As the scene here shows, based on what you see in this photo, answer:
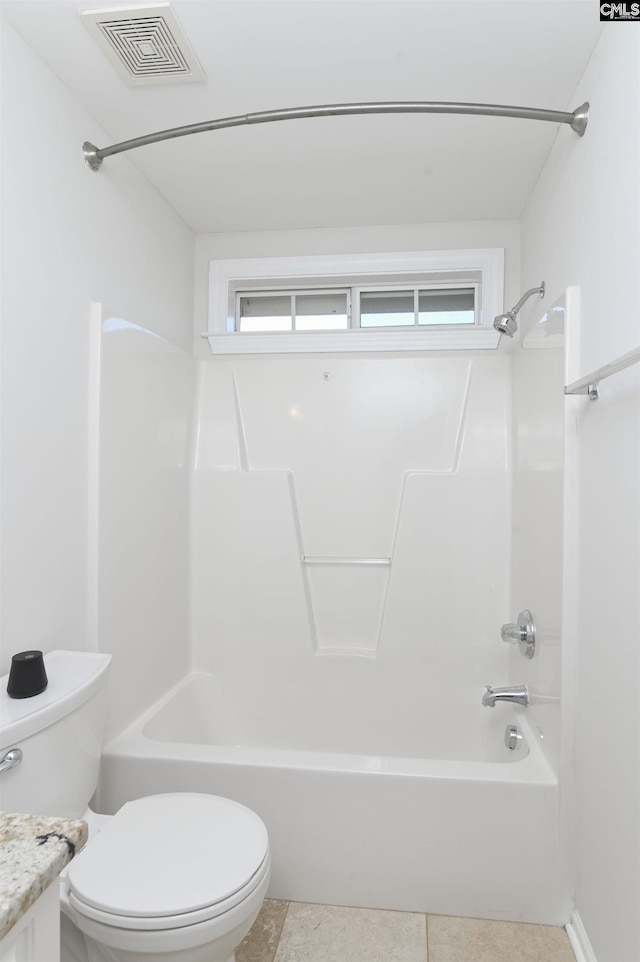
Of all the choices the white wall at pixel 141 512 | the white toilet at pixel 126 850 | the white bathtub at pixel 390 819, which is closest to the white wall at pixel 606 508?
the white bathtub at pixel 390 819

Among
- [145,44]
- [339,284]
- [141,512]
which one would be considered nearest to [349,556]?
[141,512]

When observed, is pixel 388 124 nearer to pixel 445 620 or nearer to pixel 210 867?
pixel 445 620

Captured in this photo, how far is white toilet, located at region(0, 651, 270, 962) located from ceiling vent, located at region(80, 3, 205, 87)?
1560 millimetres

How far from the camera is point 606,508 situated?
141 centimetres

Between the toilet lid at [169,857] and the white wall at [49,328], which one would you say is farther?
the white wall at [49,328]

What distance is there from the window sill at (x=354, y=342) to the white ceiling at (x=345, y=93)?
19.2 inches

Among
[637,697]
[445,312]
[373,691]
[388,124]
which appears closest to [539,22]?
[388,124]

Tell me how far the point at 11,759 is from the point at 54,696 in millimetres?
165

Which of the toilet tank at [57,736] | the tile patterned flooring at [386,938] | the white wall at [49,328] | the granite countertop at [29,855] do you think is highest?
the white wall at [49,328]

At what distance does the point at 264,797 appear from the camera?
1766 mm

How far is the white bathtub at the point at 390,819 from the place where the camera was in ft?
5.53

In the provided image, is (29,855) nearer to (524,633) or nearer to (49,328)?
(49,328)

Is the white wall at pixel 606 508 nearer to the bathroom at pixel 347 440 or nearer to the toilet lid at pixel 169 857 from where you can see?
the bathroom at pixel 347 440

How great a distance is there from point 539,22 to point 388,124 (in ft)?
1.70
